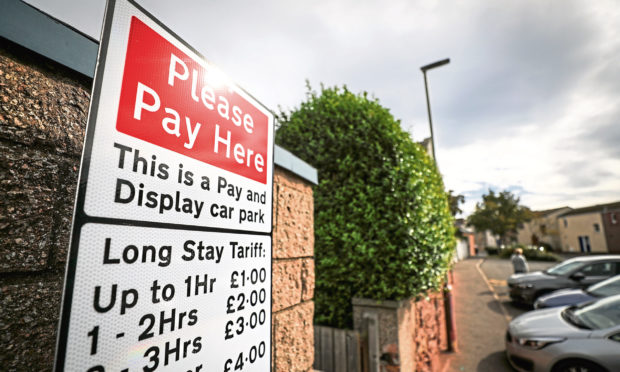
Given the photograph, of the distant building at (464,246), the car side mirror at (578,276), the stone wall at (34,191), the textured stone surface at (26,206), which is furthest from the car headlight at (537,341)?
the distant building at (464,246)

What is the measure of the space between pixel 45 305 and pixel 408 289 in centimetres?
384

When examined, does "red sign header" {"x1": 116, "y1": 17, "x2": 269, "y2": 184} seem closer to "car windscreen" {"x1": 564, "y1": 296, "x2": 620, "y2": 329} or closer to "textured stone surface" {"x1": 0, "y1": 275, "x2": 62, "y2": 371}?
"textured stone surface" {"x1": 0, "y1": 275, "x2": 62, "y2": 371}

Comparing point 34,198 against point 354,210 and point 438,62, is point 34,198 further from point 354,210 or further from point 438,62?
point 438,62

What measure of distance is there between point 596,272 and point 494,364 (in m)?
5.76

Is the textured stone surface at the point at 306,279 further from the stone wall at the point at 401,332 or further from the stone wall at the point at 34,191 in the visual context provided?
the stone wall at the point at 401,332

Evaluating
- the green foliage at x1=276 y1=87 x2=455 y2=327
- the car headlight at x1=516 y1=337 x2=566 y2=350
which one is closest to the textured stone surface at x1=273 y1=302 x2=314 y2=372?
the green foliage at x1=276 y1=87 x2=455 y2=327

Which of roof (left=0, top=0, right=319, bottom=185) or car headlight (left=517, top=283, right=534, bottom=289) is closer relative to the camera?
roof (left=0, top=0, right=319, bottom=185)

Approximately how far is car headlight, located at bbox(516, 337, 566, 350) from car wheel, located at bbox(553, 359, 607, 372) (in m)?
0.29

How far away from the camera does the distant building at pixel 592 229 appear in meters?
37.4

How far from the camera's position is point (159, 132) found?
98 cm

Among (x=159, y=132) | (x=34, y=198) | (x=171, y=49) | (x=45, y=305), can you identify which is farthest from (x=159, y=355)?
(x=171, y=49)

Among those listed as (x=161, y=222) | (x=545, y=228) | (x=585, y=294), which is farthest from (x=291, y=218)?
(x=545, y=228)

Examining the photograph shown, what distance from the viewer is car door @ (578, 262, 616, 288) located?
26.5ft

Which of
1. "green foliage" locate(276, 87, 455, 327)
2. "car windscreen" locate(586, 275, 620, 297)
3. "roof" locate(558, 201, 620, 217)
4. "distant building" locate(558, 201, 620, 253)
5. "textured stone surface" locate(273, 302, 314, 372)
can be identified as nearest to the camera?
"textured stone surface" locate(273, 302, 314, 372)
